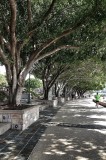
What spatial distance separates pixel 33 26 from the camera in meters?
13.6

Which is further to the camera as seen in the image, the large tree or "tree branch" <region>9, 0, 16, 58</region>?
the large tree

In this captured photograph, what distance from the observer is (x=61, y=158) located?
819 centimetres

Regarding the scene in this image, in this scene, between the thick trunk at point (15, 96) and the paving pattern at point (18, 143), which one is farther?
the thick trunk at point (15, 96)

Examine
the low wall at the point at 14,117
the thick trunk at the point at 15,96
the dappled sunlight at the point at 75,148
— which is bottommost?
the dappled sunlight at the point at 75,148

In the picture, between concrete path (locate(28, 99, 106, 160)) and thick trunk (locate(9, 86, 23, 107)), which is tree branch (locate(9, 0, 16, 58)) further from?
concrete path (locate(28, 99, 106, 160))

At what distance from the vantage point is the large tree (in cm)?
1337

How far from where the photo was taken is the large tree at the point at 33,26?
13.4 meters

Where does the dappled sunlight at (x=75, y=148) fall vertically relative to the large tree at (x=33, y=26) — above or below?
below

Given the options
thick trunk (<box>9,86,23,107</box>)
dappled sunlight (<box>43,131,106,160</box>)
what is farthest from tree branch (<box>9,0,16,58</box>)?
dappled sunlight (<box>43,131,106,160</box>)

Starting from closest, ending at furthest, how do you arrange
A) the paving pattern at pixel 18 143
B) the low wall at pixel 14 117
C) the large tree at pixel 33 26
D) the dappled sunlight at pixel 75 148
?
the paving pattern at pixel 18 143, the dappled sunlight at pixel 75 148, the low wall at pixel 14 117, the large tree at pixel 33 26

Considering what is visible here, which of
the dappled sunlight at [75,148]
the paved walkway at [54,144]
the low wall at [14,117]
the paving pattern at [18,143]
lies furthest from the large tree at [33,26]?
the dappled sunlight at [75,148]

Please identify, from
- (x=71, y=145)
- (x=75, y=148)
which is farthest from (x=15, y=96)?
(x=75, y=148)

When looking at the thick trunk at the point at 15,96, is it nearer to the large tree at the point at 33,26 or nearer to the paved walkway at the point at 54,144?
the large tree at the point at 33,26

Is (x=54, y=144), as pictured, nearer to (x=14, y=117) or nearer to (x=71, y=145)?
(x=71, y=145)
